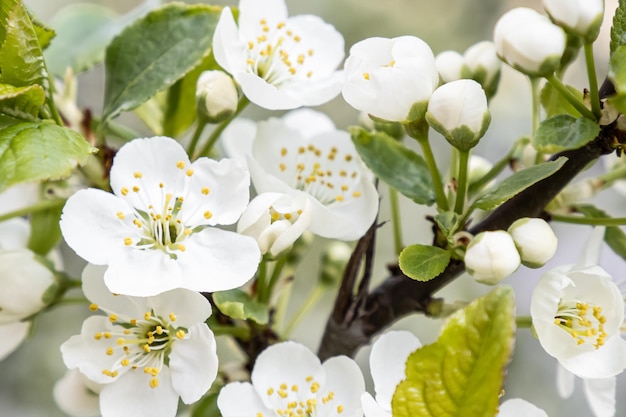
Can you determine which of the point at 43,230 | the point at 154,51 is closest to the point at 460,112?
the point at 154,51

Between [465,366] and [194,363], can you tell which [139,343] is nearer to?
[194,363]

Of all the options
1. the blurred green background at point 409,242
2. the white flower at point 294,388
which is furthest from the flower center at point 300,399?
the blurred green background at point 409,242

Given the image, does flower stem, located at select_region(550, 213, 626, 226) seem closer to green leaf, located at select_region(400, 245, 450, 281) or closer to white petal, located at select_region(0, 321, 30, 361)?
green leaf, located at select_region(400, 245, 450, 281)

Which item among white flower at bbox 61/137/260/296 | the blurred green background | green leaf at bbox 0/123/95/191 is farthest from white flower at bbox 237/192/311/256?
the blurred green background

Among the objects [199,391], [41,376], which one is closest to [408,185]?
[199,391]

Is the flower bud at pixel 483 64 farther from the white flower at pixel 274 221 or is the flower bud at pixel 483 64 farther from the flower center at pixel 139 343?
the flower center at pixel 139 343
